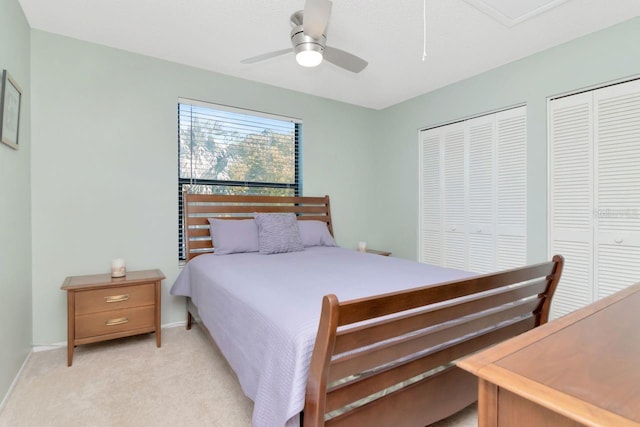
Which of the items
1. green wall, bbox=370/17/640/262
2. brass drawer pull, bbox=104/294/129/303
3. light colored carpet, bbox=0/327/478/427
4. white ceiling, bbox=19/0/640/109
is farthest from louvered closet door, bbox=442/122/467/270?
brass drawer pull, bbox=104/294/129/303

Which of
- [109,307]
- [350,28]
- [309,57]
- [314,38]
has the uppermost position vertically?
[350,28]

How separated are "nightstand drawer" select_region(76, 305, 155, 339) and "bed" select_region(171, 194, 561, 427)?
13.3 inches

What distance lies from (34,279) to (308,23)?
2.81m

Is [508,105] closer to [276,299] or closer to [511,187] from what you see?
[511,187]

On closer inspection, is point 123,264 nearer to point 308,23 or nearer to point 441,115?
point 308,23

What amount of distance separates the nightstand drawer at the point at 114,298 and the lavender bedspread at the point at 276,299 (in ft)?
1.06

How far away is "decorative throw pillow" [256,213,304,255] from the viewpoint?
298 cm

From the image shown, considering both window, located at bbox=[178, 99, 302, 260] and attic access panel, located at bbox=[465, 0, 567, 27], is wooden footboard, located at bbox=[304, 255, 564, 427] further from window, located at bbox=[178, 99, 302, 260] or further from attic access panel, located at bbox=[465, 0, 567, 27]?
window, located at bbox=[178, 99, 302, 260]

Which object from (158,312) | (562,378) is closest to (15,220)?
(158,312)

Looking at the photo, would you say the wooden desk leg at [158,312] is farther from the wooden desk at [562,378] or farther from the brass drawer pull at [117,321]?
the wooden desk at [562,378]

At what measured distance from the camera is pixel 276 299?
1563 mm

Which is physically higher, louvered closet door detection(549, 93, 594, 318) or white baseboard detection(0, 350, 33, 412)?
louvered closet door detection(549, 93, 594, 318)

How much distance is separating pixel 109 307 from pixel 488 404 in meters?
2.64

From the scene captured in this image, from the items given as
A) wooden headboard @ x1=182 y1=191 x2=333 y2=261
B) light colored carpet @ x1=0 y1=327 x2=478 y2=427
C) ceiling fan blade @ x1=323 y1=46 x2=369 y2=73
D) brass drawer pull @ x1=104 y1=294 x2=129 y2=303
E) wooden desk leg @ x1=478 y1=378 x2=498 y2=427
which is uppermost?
ceiling fan blade @ x1=323 y1=46 x2=369 y2=73
